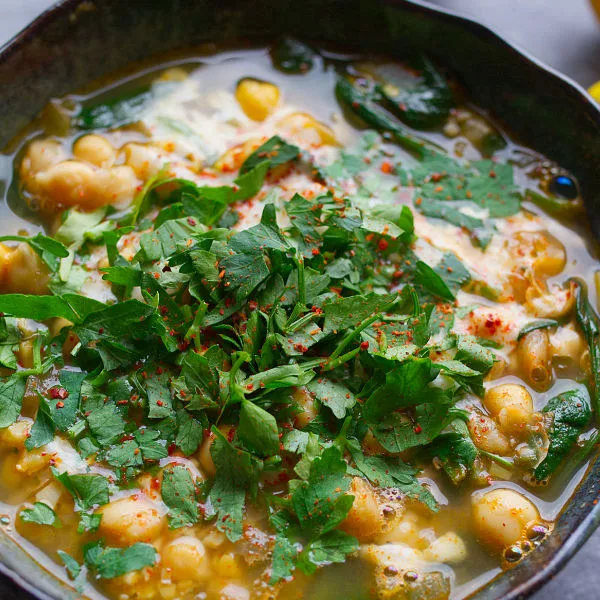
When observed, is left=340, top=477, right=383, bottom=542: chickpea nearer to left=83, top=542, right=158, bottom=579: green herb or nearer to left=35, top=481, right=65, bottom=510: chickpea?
left=83, top=542, right=158, bottom=579: green herb

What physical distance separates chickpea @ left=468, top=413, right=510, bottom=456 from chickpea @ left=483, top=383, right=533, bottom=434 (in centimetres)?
5

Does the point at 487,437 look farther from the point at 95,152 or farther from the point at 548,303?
the point at 95,152

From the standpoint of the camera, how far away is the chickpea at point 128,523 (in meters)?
2.16

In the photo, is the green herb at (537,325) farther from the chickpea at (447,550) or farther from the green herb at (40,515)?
the green herb at (40,515)

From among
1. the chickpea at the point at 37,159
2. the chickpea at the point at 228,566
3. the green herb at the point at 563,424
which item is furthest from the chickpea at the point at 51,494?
the green herb at the point at 563,424

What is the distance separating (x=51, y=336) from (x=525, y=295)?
162 centimetres

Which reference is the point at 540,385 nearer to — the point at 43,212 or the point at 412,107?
the point at 412,107

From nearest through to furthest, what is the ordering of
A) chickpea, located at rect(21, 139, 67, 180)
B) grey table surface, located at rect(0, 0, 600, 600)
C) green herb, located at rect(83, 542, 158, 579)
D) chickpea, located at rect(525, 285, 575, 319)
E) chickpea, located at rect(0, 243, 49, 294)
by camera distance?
1. green herb, located at rect(83, 542, 158, 579)
2. chickpea, located at rect(0, 243, 49, 294)
3. chickpea, located at rect(525, 285, 575, 319)
4. chickpea, located at rect(21, 139, 67, 180)
5. grey table surface, located at rect(0, 0, 600, 600)

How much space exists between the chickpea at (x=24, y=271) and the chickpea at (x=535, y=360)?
1.58 metres

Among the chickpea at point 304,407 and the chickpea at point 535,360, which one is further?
the chickpea at point 535,360

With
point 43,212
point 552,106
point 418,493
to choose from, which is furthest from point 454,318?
point 43,212

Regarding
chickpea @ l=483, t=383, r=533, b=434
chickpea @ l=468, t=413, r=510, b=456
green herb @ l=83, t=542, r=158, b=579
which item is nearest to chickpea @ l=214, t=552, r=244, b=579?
green herb @ l=83, t=542, r=158, b=579

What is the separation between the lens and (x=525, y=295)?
108 inches

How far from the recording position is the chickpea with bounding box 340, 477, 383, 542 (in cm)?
219
